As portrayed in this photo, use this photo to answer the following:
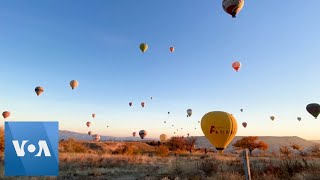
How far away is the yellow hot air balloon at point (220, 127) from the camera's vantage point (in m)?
18.5

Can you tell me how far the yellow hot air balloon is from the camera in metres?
18.5

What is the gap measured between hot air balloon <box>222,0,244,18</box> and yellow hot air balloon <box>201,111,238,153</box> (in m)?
9.77

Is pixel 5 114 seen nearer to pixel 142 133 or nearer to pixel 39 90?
pixel 39 90

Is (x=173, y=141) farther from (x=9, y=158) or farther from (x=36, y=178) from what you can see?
(x=36, y=178)

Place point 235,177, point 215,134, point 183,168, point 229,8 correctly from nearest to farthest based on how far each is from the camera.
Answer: point 235,177 → point 215,134 → point 183,168 → point 229,8

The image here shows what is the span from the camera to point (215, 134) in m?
18.7

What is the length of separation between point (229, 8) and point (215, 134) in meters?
11.1

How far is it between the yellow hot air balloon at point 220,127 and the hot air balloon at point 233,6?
977 cm

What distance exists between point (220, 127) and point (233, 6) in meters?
10.9

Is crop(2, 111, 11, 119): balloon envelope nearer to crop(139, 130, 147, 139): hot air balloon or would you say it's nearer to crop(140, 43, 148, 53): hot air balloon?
crop(139, 130, 147, 139): hot air balloon

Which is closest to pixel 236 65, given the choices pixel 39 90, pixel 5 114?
pixel 39 90

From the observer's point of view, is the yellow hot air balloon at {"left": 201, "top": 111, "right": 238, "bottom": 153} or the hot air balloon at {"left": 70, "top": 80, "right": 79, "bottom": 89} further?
the hot air balloon at {"left": 70, "top": 80, "right": 79, "bottom": 89}

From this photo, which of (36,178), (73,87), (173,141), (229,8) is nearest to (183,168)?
(36,178)

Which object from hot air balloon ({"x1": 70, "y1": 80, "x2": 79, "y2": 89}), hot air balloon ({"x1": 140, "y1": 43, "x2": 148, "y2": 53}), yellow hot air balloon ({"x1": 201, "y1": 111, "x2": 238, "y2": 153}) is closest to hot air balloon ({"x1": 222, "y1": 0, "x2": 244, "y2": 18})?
yellow hot air balloon ({"x1": 201, "y1": 111, "x2": 238, "y2": 153})
